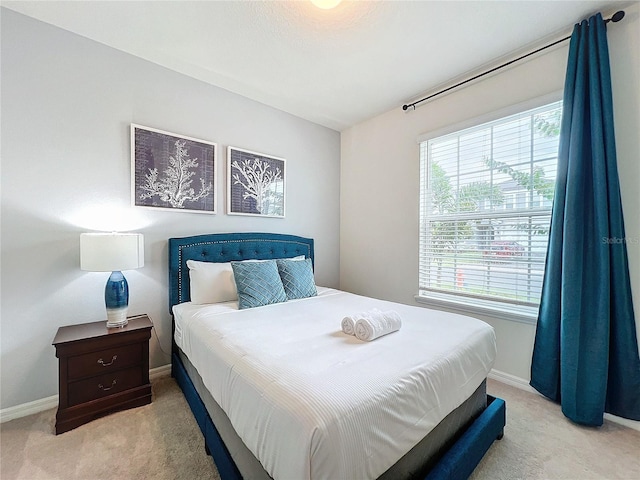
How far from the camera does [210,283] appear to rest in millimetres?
2336

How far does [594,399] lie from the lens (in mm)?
1761

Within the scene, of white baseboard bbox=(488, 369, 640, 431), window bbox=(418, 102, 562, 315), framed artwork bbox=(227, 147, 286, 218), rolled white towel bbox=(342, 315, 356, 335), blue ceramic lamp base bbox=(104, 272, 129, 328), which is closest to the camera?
rolled white towel bbox=(342, 315, 356, 335)

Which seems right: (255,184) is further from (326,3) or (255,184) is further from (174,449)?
(174,449)

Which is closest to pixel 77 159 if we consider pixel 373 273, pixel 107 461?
pixel 107 461

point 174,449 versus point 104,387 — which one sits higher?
point 104,387

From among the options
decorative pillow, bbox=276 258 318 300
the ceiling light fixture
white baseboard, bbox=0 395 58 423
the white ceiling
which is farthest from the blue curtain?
white baseboard, bbox=0 395 58 423

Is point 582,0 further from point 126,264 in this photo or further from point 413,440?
point 126,264

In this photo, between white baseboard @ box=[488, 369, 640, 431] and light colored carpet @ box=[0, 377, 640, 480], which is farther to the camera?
white baseboard @ box=[488, 369, 640, 431]

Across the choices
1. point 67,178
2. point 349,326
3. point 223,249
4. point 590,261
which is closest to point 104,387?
point 223,249

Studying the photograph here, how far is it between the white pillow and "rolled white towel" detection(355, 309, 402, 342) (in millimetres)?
1318

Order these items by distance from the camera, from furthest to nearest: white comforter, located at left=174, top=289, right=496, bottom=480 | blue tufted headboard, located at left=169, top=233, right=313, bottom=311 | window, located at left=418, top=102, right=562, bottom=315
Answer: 1. blue tufted headboard, located at left=169, top=233, right=313, bottom=311
2. window, located at left=418, top=102, right=562, bottom=315
3. white comforter, located at left=174, top=289, right=496, bottom=480

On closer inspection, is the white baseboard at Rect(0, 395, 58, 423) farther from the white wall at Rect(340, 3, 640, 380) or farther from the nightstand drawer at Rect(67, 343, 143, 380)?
the white wall at Rect(340, 3, 640, 380)

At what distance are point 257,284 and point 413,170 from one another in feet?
6.77

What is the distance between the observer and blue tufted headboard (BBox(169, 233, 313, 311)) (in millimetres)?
2426
